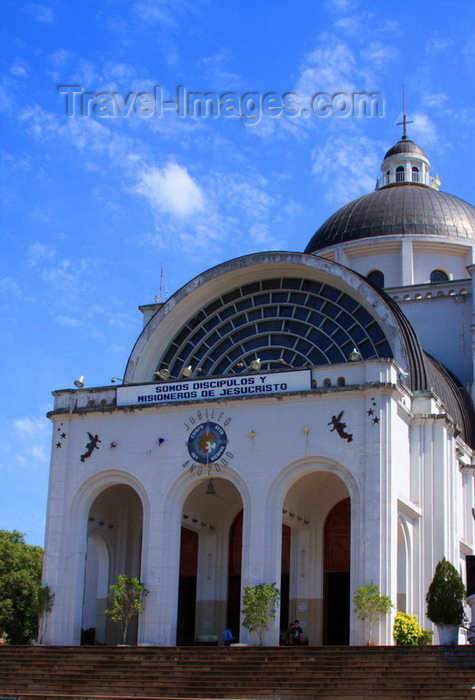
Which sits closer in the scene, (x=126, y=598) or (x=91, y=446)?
(x=126, y=598)

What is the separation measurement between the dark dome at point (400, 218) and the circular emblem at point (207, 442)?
52.8 feet

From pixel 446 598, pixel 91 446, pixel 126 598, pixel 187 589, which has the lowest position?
pixel 446 598

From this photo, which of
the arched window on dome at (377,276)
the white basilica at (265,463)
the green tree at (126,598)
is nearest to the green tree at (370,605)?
the white basilica at (265,463)

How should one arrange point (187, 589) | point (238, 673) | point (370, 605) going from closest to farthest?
point (238, 673)
point (370, 605)
point (187, 589)

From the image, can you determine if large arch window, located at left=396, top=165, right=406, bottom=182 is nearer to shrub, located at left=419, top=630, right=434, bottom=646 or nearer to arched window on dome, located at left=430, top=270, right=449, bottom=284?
arched window on dome, located at left=430, top=270, right=449, bottom=284

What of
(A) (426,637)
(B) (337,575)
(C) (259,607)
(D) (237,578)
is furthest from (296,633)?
(D) (237,578)

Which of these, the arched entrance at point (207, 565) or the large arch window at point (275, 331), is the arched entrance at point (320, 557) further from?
the large arch window at point (275, 331)

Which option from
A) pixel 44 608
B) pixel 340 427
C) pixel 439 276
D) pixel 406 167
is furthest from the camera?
pixel 406 167

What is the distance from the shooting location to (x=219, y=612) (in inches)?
1239

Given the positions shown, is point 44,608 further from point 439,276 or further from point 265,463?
point 439,276

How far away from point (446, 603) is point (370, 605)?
2.29m

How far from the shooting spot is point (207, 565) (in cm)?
3203

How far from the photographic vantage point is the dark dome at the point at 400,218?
41.8 meters

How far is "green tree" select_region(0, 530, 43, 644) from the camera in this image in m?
43.6
